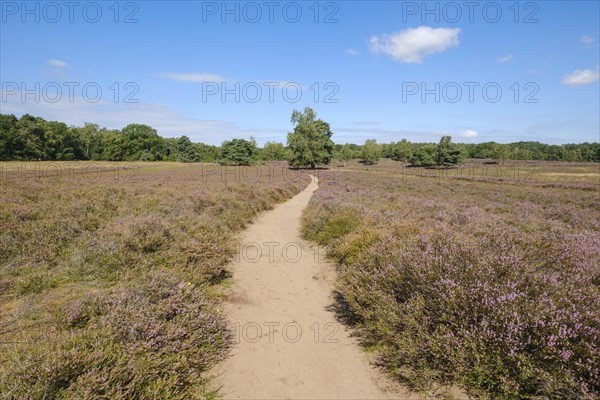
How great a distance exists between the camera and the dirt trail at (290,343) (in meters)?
3.96

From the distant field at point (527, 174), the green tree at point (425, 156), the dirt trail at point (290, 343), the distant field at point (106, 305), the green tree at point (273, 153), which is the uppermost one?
the green tree at point (273, 153)

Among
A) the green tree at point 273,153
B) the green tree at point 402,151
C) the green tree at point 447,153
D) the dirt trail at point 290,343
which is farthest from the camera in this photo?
the green tree at point 273,153

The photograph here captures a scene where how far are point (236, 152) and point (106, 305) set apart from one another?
287ft

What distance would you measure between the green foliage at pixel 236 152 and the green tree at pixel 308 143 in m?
22.2

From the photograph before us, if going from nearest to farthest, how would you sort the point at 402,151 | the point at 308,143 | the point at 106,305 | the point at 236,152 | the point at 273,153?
the point at 106,305 → the point at 308,143 → the point at 236,152 → the point at 402,151 → the point at 273,153

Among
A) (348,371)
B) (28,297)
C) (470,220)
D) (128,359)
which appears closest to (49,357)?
(128,359)

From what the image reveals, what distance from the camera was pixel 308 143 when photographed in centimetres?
6950

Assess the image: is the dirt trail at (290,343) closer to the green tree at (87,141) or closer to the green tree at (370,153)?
the green tree at (370,153)

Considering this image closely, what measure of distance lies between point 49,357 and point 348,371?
363 cm

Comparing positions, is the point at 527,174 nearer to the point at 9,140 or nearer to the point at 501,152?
the point at 501,152

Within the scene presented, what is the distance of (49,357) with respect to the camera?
9.88 ft

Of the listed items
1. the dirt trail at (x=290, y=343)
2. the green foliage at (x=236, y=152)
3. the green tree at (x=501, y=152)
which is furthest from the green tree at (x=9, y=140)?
the green tree at (x=501, y=152)

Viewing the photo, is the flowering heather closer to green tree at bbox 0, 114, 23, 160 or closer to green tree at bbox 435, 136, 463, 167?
green tree at bbox 435, 136, 463, 167

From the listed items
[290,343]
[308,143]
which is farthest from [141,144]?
[290,343]
